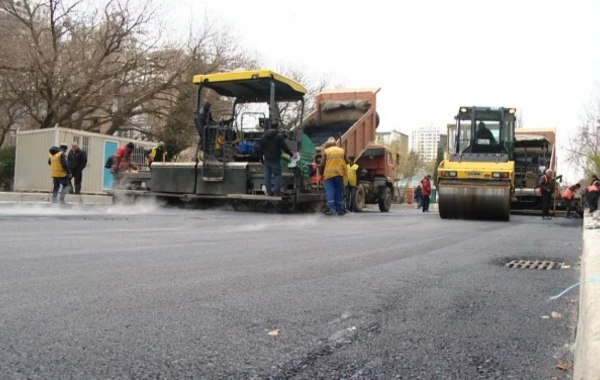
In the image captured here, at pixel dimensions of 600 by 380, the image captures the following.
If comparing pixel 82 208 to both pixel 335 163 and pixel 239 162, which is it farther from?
pixel 335 163

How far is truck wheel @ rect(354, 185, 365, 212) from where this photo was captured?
15.0 meters

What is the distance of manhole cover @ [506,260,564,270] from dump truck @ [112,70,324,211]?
630 centimetres

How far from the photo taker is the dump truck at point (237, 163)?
460 inches

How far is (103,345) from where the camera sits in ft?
8.17

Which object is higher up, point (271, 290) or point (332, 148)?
point (332, 148)

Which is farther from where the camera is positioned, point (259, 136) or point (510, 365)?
point (259, 136)

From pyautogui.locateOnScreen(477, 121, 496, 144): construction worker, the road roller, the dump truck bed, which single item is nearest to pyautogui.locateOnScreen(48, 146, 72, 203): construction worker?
the dump truck bed

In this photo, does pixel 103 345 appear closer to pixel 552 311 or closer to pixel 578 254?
pixel 552 311

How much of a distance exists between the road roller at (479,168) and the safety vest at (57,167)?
8297mm

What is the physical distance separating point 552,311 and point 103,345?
8.46 feet

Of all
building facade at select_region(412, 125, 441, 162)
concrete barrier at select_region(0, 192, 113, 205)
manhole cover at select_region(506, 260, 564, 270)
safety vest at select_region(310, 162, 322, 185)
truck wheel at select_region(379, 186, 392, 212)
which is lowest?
manhole cover at select_region(506, 260, 564, 270)

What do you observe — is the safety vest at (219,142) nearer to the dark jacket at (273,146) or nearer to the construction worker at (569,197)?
the dark jacket at (273,146)

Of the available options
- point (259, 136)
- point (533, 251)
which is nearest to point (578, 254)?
point (533, 251)

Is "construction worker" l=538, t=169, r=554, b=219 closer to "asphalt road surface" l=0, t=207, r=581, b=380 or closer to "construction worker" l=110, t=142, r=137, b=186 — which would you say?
"asphalt road surface" l=0, t=207, r=581, b=380
